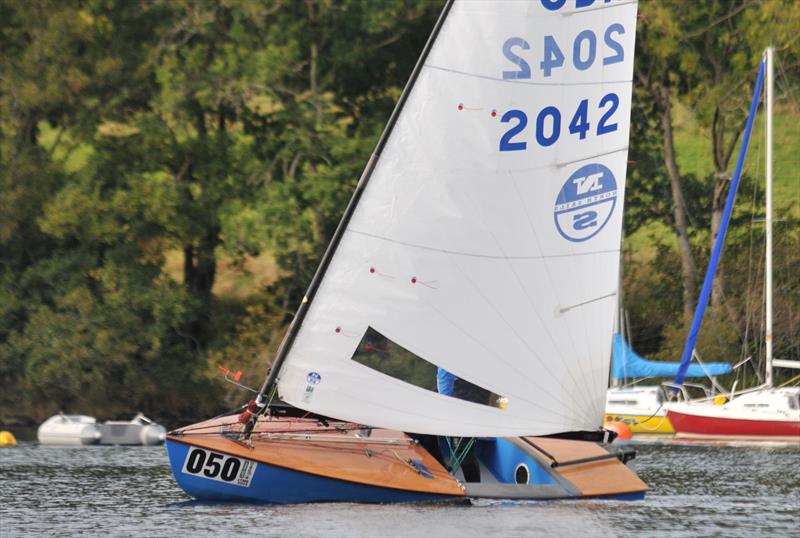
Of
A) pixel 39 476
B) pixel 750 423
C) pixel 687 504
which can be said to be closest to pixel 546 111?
pixel 687 504

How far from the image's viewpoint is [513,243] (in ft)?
67.2

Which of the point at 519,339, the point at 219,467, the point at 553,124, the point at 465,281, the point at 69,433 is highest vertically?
the point at 553,124

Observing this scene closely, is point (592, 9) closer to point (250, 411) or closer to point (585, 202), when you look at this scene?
point (585, 202)

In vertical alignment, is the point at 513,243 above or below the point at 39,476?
above

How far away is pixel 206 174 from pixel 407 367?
26.1 meters

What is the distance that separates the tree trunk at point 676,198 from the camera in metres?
47.4

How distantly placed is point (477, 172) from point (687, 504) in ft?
17.9

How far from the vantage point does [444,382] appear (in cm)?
2042

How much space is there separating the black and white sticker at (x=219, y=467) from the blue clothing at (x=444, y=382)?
248cm

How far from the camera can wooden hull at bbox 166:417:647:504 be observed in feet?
64.8

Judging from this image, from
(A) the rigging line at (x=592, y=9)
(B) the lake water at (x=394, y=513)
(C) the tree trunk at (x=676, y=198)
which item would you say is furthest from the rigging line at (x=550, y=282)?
(C) the tree trunk at (x=676, y=198)

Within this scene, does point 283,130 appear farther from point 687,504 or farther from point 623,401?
point 687,504

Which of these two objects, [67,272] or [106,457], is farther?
[67,272]

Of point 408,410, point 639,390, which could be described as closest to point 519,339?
point 408,410
